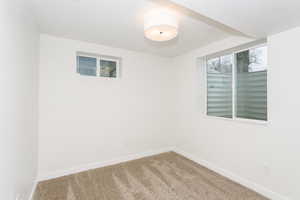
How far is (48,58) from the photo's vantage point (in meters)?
2.42

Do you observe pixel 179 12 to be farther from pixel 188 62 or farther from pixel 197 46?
pixel 188 62

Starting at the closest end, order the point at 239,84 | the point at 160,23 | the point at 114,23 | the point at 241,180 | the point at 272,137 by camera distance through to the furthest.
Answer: the point at 160,23 < the point at 272,137 < the point at 114,23 < the point at 241,180 < the point at 239,84

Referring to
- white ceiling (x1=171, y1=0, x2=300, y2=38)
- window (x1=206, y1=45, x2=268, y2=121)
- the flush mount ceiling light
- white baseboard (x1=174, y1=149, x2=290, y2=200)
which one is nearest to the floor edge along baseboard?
white baseboard (x1=174, y1=149, x2=290, y2=200)

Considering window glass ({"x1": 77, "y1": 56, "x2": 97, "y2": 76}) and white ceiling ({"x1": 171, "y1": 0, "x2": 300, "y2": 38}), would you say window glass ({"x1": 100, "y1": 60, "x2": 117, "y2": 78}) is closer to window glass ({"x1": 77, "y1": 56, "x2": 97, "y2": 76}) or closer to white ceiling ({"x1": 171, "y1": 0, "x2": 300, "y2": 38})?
window glass ({"x1": 77, "y1": 56, "x2": 97, "y2": 76})

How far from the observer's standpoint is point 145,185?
89.5 inches

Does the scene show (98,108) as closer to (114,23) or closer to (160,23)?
(114,23)

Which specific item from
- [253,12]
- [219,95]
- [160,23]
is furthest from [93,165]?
[253,12]

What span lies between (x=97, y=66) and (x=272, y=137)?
3.13m

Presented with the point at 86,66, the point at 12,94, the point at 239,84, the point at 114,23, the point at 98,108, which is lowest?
the point at 98,108

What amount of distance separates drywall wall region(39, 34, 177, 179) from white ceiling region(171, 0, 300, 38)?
6.64 ft

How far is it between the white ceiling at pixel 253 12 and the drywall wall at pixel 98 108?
6.64ft

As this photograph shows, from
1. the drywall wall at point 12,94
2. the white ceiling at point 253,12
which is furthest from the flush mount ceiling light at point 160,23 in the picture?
the drywall wall at point 12,94

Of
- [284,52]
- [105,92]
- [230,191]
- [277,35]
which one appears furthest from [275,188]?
[105,92]

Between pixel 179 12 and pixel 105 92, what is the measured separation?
1921 mm
